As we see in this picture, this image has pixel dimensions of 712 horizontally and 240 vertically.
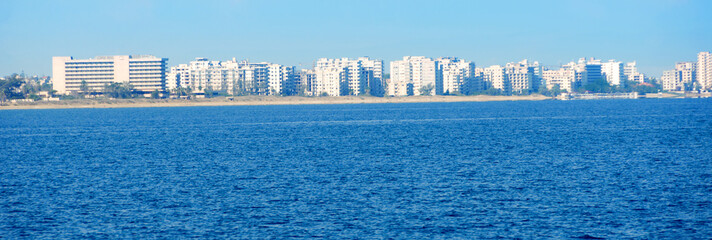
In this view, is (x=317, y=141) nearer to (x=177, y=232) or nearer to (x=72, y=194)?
(x=72, y=194)

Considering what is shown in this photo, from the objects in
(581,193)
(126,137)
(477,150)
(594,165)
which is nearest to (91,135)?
(126,137)

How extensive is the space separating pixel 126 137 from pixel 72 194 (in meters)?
45.0

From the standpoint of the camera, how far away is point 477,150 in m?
55.8

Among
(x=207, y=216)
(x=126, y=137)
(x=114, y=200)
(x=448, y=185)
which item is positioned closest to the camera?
(x=207, y=216)

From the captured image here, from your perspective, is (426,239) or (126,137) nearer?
(426,239)

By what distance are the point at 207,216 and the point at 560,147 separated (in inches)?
1417

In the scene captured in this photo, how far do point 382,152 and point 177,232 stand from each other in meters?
30.5

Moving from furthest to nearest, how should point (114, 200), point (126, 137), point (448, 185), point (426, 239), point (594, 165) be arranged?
point (126, 137), point (594, 165), point (448, 185), point (114, 200), point (426, 239)

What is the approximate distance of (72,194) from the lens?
114 feet

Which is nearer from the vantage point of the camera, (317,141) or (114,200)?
(114,200)

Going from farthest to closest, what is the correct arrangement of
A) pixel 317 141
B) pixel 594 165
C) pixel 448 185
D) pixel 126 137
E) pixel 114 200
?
1. pixel 126 137
2. pixel 317 141
3. pixel 594 165
4. pixel 448 185
5. pixel 114 200

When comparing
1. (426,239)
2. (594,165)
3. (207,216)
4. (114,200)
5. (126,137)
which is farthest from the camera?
(126,137)

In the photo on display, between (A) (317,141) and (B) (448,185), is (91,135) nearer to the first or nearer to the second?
(A) (317,141)

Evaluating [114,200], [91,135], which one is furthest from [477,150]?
[91,135]
